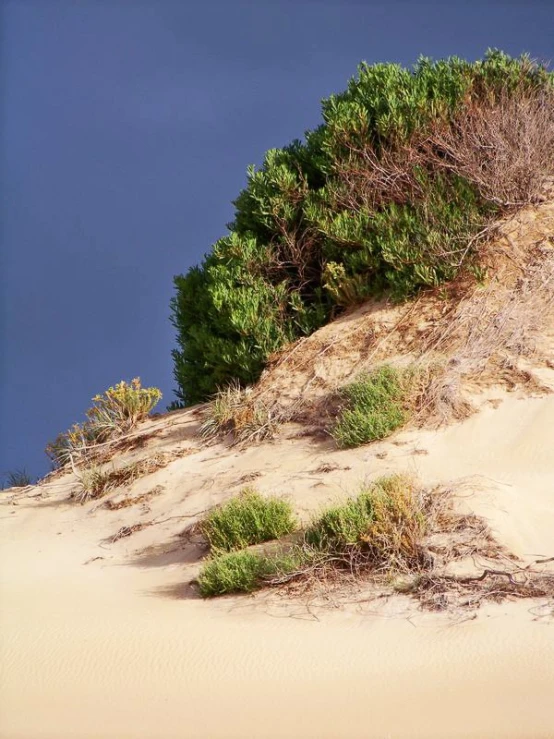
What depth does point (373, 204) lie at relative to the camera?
43.3ft

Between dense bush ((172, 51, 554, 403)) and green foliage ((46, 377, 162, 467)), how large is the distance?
783 millimetres

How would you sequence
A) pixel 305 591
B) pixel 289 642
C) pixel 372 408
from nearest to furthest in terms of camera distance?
pixel 289 642 < pixel 305 591 < pixel 372 408

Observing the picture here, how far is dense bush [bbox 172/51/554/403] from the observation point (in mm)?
12633

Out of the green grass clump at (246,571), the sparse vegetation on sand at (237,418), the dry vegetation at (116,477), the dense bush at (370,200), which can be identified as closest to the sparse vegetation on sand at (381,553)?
the green grass clump at (246,571)

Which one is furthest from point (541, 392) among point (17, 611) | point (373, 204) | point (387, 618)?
point (17, 611)

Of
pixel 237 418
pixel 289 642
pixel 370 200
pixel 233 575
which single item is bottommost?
pixel 289 642

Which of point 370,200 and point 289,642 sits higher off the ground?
point 370,200

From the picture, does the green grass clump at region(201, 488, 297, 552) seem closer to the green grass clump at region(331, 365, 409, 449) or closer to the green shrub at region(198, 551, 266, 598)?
the green shrub at region(198, 551, 266, 598)

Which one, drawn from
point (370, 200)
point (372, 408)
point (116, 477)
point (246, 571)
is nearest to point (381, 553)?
point (246, 571)

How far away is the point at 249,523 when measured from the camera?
8836 millimetres

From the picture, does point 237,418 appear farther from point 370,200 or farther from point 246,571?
point 246,571

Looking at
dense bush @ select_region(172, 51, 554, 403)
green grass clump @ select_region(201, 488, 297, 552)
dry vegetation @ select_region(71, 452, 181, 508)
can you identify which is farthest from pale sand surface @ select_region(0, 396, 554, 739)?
dense bush @ select_region(172, 51, 554, 403)

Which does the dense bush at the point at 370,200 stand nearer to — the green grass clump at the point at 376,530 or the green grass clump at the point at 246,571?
the green grass clump at the point at 376,530

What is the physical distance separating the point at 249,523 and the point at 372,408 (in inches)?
99.2
